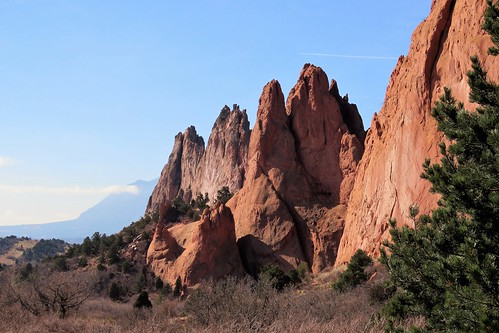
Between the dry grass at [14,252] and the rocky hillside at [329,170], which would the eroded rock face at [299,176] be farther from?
the dry grass at [14,252]

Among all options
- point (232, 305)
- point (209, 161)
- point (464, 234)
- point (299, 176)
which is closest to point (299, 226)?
point (299, 176)

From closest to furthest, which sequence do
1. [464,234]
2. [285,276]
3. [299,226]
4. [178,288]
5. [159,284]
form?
[464,234]
[285,276]
[178,288]
[159,284]
[299,226]

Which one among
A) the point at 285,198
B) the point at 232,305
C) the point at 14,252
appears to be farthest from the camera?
the point at 14,252

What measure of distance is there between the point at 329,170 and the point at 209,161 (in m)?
40.7

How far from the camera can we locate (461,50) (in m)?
33.2

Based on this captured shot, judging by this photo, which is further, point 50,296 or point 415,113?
point 415,113

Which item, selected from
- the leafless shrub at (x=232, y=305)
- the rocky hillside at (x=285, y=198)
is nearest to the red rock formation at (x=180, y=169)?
the rocky hillside at (x=285, y=198)

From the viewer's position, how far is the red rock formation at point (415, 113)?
33.1 meters

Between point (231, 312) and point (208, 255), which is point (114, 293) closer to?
point (208, 255)

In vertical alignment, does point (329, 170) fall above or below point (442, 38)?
below

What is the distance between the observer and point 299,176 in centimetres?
5888

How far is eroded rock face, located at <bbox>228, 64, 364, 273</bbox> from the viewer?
176 feet

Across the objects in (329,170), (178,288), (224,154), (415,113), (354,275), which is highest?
(224,154)

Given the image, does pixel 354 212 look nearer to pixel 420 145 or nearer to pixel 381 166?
pixel 381 166
